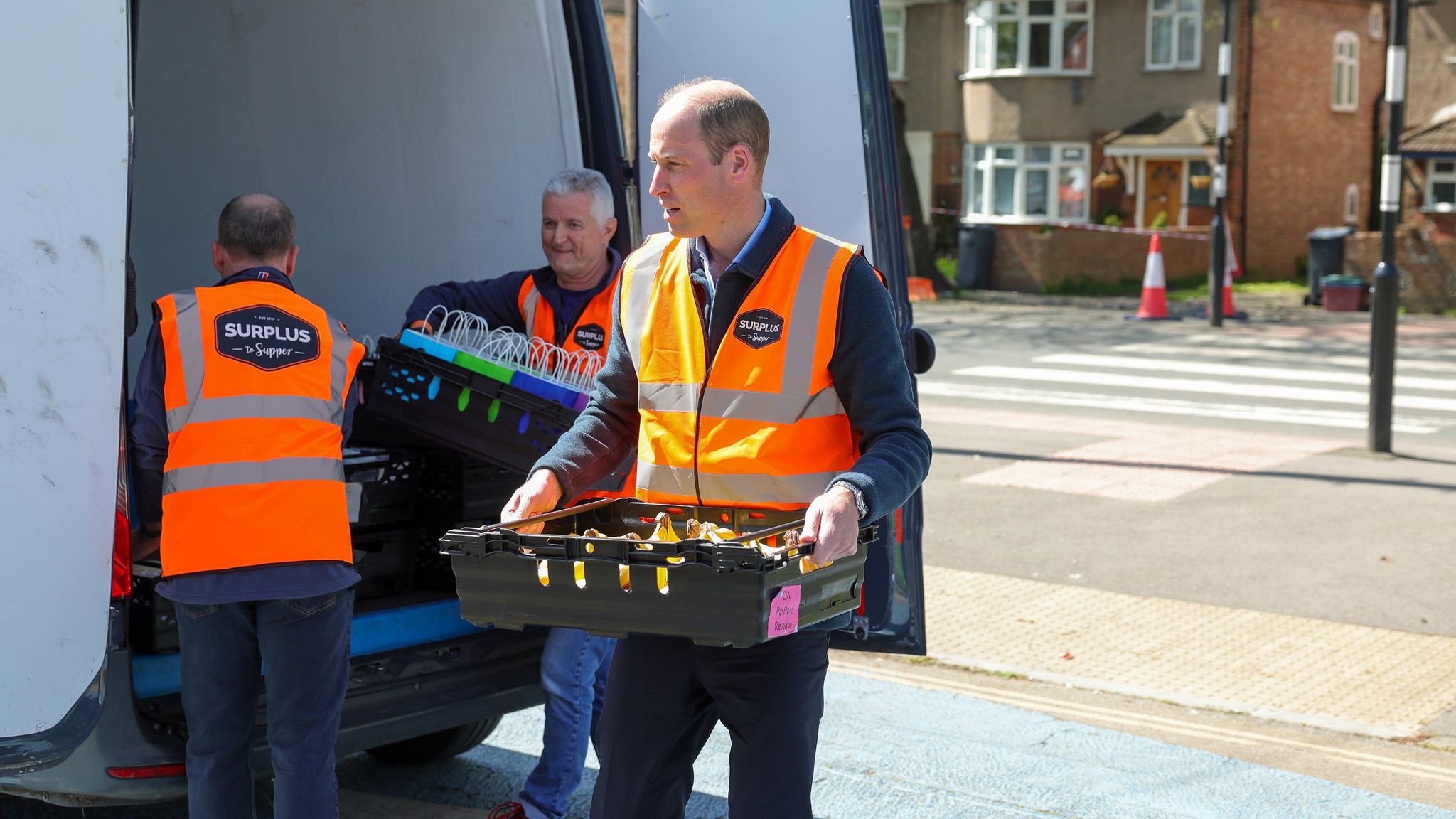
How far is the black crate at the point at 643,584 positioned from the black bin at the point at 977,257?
84.7 ft

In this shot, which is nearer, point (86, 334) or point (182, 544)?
point (86, 334)

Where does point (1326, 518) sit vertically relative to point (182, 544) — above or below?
below

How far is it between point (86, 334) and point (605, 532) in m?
1.04

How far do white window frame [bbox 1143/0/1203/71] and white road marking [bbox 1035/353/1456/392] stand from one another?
15293 millimetres

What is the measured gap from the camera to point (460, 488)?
14.7 ft

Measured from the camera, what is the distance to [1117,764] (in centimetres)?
482

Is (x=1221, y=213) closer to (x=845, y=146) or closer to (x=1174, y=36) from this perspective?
(x=1174, y=36)

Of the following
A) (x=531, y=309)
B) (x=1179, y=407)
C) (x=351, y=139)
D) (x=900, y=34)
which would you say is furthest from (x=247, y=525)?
(x=900, y=34)

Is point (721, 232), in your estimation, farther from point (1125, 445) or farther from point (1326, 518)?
point (1125, 445)

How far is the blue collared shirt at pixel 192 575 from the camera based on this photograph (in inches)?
132

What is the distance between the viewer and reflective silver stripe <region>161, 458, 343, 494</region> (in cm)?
336

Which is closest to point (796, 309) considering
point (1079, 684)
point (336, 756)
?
point (336, 756)

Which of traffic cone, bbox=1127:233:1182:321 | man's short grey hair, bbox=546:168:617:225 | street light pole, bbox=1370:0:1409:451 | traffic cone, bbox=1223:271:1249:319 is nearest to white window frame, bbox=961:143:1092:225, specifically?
traffic cone, bbox=1127:233:1182:321

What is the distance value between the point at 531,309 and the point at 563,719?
4.05ft
